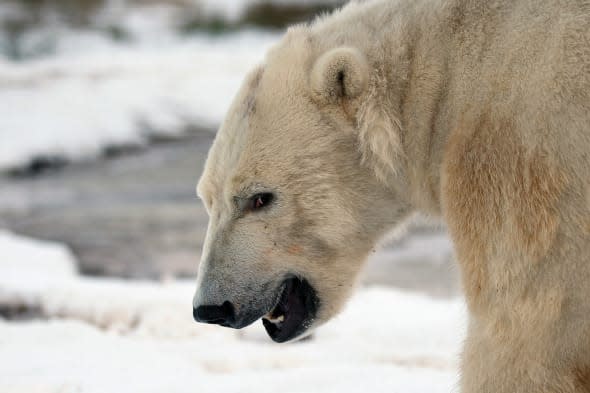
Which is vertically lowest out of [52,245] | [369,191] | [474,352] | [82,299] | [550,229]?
[52,245]

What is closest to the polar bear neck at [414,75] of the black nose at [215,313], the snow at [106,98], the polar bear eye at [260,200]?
the polar bear eye at [260,200]

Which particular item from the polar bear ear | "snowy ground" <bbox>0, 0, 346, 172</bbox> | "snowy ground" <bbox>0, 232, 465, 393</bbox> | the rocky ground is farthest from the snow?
the polar bear ear

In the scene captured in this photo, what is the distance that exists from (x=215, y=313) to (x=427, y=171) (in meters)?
0.77

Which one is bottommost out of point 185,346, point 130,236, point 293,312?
point 130,236

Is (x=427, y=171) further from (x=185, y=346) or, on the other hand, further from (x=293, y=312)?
(x=185, y=346)

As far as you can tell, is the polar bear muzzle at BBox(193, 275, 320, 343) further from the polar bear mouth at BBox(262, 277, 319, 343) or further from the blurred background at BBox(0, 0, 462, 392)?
the blurred background at BBox(0, 0, 462, 392)

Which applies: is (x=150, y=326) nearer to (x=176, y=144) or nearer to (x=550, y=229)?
(x=550, y=229)

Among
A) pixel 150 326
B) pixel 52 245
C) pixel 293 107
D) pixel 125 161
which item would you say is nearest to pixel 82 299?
pixel 150 326

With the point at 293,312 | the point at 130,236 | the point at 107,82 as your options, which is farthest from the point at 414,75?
the point at 107,82

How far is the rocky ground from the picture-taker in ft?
22.0

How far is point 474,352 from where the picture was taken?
2.42m

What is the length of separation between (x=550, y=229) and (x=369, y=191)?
67cm

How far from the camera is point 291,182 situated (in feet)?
9.02

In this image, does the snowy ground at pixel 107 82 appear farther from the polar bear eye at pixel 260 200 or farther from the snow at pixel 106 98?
the polar bear eye at pixel 260 200
